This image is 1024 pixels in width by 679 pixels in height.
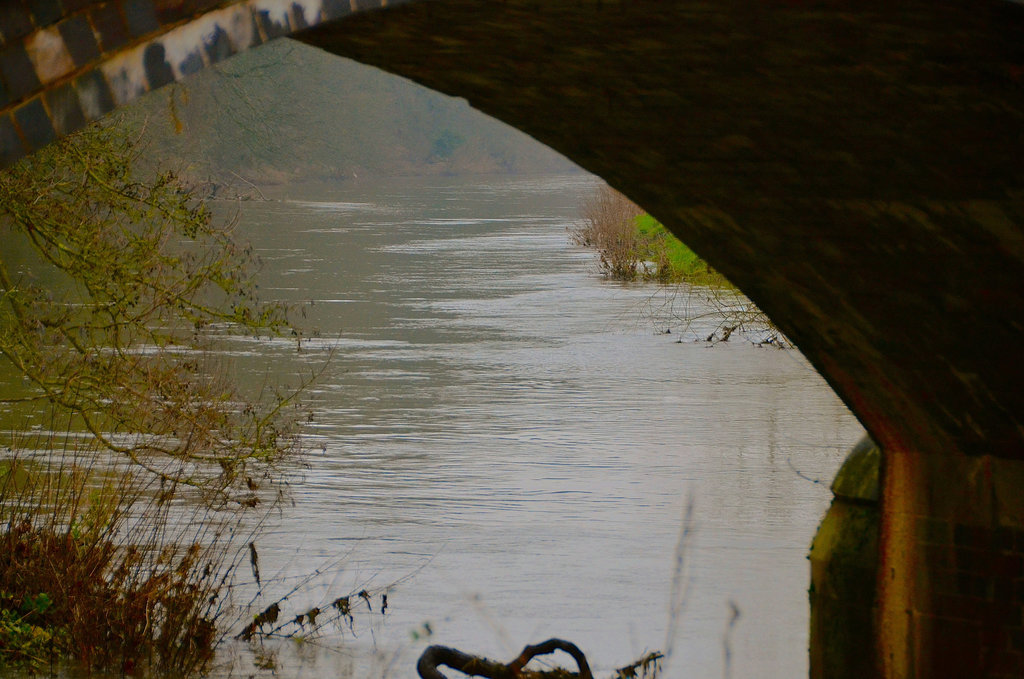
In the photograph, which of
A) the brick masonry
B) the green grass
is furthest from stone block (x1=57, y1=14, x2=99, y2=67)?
the green grass

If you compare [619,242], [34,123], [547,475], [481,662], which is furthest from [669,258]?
[34,123]

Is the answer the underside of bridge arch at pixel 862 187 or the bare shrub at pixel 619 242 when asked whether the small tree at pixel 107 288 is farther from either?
the bare shrub at pixel 619 242

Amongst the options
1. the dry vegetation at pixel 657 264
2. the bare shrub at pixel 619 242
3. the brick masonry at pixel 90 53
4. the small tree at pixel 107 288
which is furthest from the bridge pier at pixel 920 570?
the bare shrub at pixel 619 242

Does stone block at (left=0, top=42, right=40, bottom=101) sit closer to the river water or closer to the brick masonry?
the brick masonry

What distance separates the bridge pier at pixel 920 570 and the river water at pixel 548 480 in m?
1.66

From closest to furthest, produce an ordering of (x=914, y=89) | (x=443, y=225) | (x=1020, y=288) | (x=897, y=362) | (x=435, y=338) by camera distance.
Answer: (x=914, y=89)
(x=1020, y=288)
(x=897, y=362)
(x=435, y=338)
(x=443, y=225)

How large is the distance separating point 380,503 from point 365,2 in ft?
34.8

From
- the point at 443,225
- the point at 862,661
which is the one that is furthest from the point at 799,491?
the point at 443,225

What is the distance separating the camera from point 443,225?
47.9m

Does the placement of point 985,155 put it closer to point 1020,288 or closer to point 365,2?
point 1020,288

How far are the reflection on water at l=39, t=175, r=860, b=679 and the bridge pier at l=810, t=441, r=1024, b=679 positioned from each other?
64.9 inches

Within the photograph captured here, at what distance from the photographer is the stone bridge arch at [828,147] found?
8.66ft

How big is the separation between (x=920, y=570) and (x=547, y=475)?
7675mm

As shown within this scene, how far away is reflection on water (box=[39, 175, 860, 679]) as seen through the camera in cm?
994
